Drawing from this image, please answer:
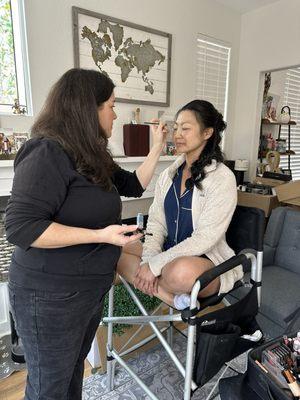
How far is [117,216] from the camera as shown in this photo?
922 mm

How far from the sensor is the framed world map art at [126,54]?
7.09 ft

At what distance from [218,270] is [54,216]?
57 cm

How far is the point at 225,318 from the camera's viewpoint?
101cm

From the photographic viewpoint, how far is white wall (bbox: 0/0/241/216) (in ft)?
6.49

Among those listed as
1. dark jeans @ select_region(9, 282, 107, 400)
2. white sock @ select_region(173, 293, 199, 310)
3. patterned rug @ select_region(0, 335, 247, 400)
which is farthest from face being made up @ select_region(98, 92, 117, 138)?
patterned rug @ select_region(0, 335, 247, 400)

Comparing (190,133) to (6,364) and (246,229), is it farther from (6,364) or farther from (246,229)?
(6,364)

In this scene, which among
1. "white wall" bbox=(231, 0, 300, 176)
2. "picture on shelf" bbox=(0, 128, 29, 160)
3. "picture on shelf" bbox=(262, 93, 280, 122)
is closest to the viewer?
"picture on shelf" bbox=(0, 128, 29, 160)

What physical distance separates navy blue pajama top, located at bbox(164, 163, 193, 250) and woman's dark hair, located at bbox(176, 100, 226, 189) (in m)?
0.07

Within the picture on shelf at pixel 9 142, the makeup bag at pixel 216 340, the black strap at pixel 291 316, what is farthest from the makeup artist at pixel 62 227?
the picture on shelf at pixel 9 142

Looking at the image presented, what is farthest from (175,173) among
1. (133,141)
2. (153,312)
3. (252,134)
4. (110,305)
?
(252,134)

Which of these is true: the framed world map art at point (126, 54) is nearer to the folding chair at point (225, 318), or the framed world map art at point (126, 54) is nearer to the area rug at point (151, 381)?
the folding chair at point (225, 318)

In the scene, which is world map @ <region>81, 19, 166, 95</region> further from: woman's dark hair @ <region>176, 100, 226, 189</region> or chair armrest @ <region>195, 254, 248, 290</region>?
chair armrest @ <region>195, 254, 248, 290</region>

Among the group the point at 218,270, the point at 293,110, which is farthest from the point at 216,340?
the point at 293,110

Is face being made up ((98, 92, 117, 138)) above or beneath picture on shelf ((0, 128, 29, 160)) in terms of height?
above
